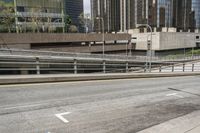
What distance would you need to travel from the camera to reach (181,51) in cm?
10175

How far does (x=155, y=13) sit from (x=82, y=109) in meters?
111

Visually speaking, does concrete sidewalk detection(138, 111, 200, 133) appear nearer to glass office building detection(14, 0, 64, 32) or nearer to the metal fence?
the metal fence

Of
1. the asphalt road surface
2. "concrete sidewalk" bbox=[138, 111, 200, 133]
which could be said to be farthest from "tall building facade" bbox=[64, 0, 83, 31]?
"concrete sidewalk" bbox=[138, 111, 200, 133]

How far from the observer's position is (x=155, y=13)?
4437 inches

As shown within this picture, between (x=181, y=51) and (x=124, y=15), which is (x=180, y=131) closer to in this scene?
(x=181, y=51)

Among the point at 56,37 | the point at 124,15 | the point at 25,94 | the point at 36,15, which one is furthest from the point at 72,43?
the point at 124,15

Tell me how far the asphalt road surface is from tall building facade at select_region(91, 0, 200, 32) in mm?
106862

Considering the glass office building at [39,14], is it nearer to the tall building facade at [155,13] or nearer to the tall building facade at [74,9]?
the tall building facade at [155,13]

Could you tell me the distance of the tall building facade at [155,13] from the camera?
114 metres

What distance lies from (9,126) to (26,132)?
621 mm

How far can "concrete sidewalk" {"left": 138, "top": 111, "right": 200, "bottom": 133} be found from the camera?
6206mm

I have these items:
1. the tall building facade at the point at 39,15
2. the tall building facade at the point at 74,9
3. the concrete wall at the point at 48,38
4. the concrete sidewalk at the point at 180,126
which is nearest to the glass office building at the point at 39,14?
the tall building facade at the point at 39,15

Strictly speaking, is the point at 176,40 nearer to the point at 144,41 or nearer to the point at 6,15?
the point at 144,41

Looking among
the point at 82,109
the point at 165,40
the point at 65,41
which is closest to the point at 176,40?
the point at 165,40
